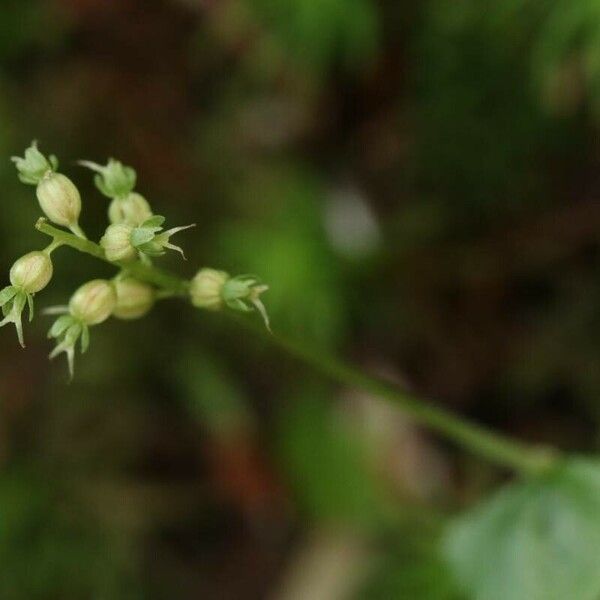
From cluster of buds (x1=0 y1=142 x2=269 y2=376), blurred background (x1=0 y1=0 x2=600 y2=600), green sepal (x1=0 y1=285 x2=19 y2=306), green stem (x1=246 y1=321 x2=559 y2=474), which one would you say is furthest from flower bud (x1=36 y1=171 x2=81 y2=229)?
blurred background (x1=0 y1=0 x2=600 y2=600)

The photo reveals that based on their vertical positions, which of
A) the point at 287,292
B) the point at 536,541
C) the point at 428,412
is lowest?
the point at 287,292

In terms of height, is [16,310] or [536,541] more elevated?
[16,310]

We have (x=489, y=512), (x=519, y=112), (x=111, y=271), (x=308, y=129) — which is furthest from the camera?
(x=308, y=129)

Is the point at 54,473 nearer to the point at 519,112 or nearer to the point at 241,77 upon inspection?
the point at 241,77

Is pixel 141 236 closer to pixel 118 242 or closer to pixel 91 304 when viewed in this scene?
pixel 118 242

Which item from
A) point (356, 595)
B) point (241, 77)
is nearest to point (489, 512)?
point (356, 595)

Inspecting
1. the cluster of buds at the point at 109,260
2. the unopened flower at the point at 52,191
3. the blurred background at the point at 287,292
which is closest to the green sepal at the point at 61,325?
the cluster of buds at the point at 109,260

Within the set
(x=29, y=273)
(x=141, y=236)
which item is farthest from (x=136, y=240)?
(x=29, y=273)
